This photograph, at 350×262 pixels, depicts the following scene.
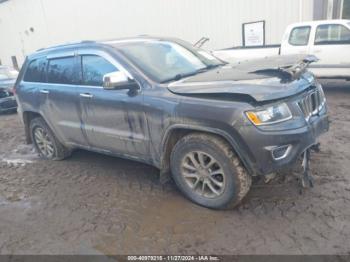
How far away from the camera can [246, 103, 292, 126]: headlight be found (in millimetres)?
2920

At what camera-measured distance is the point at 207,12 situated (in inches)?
524

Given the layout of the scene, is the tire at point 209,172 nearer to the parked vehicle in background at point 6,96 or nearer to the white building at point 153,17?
the parked vehicle in background at point 6,96

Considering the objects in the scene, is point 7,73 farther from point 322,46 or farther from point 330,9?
point 330,9

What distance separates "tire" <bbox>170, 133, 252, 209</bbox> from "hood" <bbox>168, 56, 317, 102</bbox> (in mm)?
463

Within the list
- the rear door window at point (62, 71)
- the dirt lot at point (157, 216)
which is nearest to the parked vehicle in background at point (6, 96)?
the dirt lot at point (157, 216)

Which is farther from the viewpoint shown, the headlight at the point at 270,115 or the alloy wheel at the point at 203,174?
the alloy wheel at the point at 203,174

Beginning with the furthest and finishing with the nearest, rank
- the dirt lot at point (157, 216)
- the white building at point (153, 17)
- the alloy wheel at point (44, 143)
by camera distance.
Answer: the white building at point (153, 17) < the alloy wheel at point (44, 143) < the dirt lot at point (157, 216)

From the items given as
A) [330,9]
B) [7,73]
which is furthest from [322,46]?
[7,73]

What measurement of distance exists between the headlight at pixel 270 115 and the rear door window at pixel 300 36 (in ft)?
21.6

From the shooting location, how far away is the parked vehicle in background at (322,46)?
326 inches

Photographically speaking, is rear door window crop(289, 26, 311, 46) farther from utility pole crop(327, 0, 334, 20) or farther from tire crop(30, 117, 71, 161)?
tire crop(30, 117, 71, 161)

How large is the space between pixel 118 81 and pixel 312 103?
2.00 metres

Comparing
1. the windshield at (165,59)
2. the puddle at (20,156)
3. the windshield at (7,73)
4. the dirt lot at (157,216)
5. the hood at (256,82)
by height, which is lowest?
the puddle at (20,156)

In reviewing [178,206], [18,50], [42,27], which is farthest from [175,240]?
[18,50]
